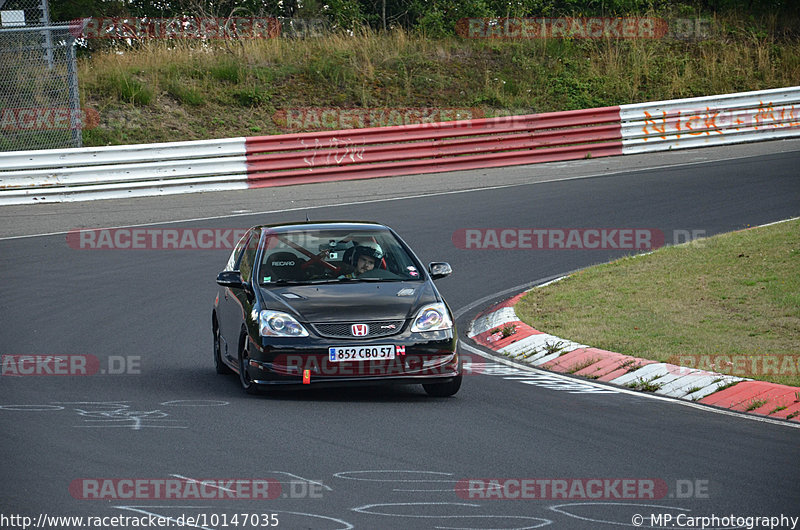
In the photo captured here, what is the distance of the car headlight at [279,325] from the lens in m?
8.82

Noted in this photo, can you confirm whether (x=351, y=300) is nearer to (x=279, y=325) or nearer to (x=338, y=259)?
(x=279, y=325)

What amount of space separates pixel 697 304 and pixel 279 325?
5.51 metres

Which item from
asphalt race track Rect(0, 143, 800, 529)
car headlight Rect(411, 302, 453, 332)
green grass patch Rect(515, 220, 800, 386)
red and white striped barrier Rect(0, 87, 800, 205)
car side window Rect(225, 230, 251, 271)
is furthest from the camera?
red and white striped barrier Rect(0, 87, 800, 205)

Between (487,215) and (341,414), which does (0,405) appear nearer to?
(341,414)

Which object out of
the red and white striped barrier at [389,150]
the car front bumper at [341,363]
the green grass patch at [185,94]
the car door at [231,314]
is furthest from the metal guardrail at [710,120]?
the car front bumper at [341,363]

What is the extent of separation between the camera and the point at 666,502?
590 cm

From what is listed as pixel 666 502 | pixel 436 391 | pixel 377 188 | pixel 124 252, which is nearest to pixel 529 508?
pixel 666 502

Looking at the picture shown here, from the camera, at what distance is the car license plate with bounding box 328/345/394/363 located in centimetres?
871

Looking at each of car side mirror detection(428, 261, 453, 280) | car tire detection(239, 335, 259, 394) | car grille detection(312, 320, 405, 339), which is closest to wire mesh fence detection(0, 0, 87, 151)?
car side mirror detection(428, 261, 453, 280)

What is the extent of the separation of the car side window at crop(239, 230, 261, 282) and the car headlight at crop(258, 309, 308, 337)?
87 cm

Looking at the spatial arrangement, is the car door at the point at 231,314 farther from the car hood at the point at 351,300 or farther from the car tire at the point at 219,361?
the car hood at the point at 351,300

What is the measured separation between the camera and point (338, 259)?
998 centimetres

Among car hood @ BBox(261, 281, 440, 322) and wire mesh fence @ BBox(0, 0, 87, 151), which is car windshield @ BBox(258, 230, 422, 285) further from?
wire mesh fence @ BBox(0, 0, 87, 151)

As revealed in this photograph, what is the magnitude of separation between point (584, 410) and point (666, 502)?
2.71 meters
